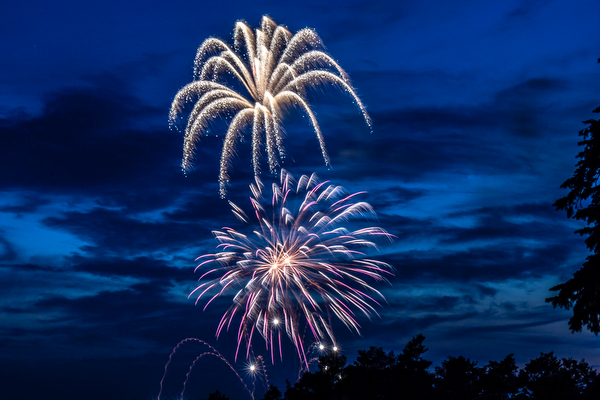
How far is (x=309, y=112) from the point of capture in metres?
50.0

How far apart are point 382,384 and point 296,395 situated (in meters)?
7.88

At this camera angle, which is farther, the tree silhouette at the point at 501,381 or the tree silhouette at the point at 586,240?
the tree silhouette at the point at 501,381

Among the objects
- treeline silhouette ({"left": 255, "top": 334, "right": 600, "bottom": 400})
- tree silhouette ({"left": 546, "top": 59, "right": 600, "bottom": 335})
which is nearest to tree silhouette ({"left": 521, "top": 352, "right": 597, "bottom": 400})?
treeline silhouette ({"left": 255, "top": 334, "right": 600, "bottom": 400})

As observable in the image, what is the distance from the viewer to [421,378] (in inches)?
2051

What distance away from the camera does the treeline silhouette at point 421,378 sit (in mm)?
44875

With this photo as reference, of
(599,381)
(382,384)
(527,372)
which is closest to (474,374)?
(527,372)

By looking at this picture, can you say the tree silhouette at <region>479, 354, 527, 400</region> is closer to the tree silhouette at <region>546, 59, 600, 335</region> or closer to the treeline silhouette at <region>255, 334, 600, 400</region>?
the treeline silhouette at <region>255, 334, 600, 400</region>

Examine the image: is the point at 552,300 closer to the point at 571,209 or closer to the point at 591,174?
the point at 571,209

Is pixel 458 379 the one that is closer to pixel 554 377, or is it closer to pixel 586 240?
pixel 554 377

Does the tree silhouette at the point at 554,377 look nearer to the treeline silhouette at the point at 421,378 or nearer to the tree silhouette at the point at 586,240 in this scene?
the treeline silhouette at the point at 421,378

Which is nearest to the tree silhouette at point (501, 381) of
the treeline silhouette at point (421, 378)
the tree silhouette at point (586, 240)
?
the treeline silhouette at point (421, 378)

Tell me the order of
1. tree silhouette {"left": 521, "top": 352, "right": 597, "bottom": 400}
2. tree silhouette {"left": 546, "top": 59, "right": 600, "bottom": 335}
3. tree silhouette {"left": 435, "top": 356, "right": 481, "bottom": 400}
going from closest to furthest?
tree silhouette {"left": 546, "top": 59, "right": 600, "bottom": 335}, tree silhouette {"left": 521, "top": 352, "right": 597, "bottom": 400}, tree silhouette {"left": 435, "top": 356, "right": 481, "bottom": 400}

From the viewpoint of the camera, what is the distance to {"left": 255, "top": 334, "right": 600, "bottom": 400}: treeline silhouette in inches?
1767

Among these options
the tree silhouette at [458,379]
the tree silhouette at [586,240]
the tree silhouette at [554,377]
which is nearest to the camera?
the tree silhouette at [586,240]
